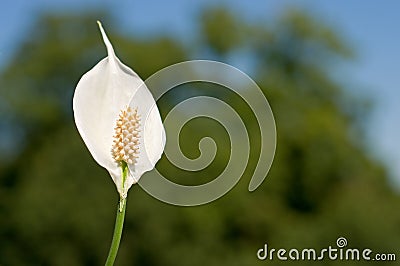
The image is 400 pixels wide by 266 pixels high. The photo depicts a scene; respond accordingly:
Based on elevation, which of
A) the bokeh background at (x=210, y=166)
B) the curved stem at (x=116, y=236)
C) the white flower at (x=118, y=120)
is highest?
the bokeh background at (x=210, y=166)

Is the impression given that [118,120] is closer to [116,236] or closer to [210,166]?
[116,236]

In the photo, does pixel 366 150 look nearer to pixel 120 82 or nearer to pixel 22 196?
pixel 22 196

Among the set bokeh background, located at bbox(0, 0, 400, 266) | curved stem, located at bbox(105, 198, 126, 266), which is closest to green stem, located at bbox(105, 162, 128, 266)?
curved stem, located at bbox(105, 198, 126, 266)

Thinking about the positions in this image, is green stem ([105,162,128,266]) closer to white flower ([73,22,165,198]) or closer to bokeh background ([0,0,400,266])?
white flower ([73,22,165,198])

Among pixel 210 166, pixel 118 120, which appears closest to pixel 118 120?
pixel 118 120

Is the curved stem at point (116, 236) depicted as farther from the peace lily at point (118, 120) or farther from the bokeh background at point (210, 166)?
the bokeh background at point (210, 166)

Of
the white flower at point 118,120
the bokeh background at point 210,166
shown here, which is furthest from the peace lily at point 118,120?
the bokeh background at point 210,166

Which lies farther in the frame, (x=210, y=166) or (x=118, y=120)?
(x=210, y=166)

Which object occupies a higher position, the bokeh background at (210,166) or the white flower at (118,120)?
the bokeh background at (210,166)
